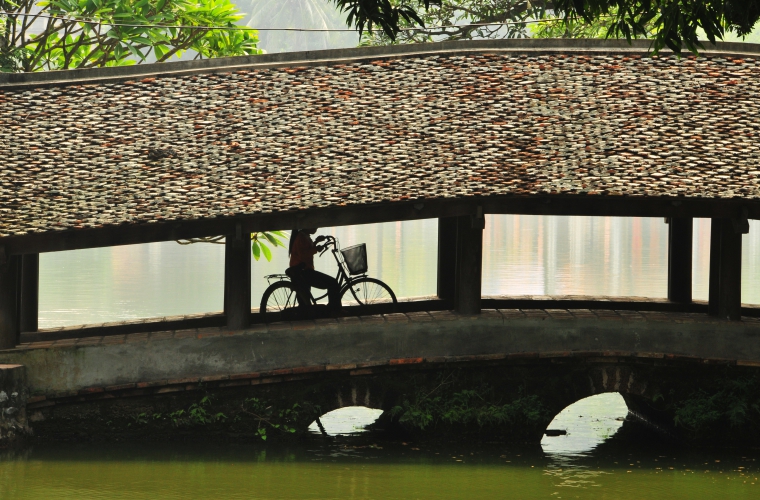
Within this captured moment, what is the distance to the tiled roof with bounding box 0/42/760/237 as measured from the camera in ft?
29.5

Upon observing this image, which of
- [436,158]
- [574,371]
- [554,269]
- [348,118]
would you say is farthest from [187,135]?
[554,269]

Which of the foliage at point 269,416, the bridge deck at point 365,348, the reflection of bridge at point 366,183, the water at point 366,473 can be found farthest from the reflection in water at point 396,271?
the water at point 366,473

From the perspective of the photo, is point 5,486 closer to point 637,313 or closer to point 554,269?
point 637,313

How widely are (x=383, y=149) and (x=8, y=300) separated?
12.2ft

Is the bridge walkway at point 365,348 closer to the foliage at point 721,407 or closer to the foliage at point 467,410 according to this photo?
the foliage at point 721,407

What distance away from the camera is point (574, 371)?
9.45m

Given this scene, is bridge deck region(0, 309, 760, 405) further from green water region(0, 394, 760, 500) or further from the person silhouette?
green water region(0, 394, 760, 500)

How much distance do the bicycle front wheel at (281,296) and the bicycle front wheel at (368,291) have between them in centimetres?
51

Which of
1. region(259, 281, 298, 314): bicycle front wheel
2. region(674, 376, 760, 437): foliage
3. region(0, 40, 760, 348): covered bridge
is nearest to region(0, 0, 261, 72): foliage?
region(0, 40, 760, 348): covered bridge

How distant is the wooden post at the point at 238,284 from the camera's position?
30.5ft

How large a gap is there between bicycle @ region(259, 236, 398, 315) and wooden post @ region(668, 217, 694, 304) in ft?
10.1

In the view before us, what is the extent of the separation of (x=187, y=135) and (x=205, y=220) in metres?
1.71

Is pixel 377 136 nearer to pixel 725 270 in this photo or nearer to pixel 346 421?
pixel 346 421

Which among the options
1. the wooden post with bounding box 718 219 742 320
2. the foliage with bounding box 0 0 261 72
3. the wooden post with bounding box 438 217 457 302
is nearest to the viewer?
the wooden post with bounding box 718 219 742 320
